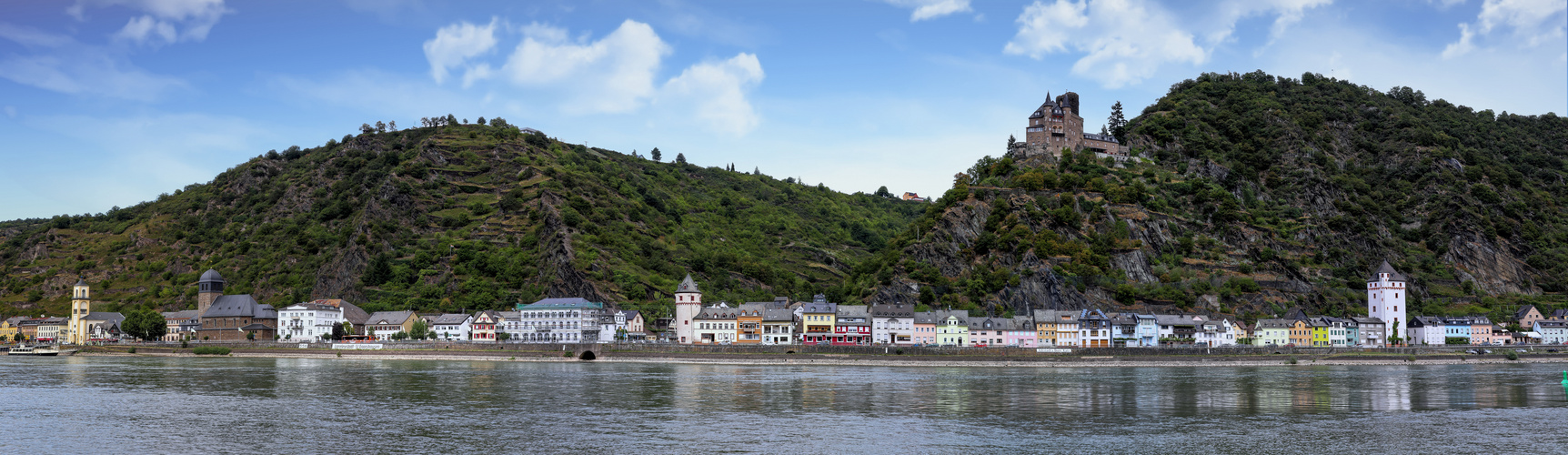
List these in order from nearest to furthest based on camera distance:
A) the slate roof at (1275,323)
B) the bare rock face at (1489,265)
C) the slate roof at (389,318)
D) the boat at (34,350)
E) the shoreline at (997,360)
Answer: the shoreline at (997,360) < the slate roof at (1275,323) < the boat at (34,350) < the slate roof at (389,318) < the bare rock face at (1489,265)

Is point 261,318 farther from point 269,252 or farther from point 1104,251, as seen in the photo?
point 1104,251

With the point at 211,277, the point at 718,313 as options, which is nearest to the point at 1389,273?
the point at 718,313

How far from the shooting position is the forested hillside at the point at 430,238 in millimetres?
126125

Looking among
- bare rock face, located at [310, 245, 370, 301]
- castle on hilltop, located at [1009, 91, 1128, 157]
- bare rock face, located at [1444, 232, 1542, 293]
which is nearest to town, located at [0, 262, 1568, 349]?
bare rock face, located at [310, 245, 370, 301]

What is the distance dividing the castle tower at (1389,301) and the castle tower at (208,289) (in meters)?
122

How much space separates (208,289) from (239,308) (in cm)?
1033

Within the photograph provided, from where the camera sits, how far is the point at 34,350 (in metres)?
110

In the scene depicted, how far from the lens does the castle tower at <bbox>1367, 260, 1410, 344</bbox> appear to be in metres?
106

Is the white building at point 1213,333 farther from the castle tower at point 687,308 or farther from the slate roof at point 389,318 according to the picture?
the slate roof at point 389,318

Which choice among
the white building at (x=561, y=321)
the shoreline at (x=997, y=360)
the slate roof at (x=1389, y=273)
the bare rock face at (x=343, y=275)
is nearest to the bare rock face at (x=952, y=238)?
the shoreline at (x=997, y=360)

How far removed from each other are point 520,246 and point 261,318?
29.4m

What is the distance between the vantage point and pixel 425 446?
34.7 m

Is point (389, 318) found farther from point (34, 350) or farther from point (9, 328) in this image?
point (9, 328)

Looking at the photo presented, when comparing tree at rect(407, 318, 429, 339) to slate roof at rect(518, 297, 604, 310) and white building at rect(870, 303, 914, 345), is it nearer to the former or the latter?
slate roof at rect(518, 297, 604, 310)
